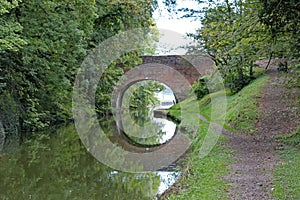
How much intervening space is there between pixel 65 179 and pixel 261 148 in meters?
3.79

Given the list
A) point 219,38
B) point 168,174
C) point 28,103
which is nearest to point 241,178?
point 168,174

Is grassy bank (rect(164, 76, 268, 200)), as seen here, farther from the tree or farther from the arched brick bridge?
the arched brick bridge

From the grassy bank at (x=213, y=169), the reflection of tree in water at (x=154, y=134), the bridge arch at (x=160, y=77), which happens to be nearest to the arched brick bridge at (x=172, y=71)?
the bridge arch at (x=160, y=77)

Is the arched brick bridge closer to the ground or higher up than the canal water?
higher up

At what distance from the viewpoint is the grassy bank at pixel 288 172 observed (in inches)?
170

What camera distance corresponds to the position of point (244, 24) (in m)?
5.43

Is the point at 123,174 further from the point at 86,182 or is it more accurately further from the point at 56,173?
the point at 56,173

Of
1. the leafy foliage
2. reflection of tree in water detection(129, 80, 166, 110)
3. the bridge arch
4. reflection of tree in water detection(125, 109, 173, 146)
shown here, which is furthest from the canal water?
reflection of tree in water detection(129, 80, 166, 110)

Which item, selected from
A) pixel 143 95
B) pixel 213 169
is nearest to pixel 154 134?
pixel 213 169

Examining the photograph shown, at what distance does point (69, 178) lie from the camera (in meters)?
6.75

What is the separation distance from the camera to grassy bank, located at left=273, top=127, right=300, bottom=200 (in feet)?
14.2

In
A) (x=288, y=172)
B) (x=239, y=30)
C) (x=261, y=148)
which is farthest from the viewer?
(x=261, y=148)

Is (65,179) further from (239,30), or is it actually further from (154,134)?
(154,134)

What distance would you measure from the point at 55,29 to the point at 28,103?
10.8 ft
